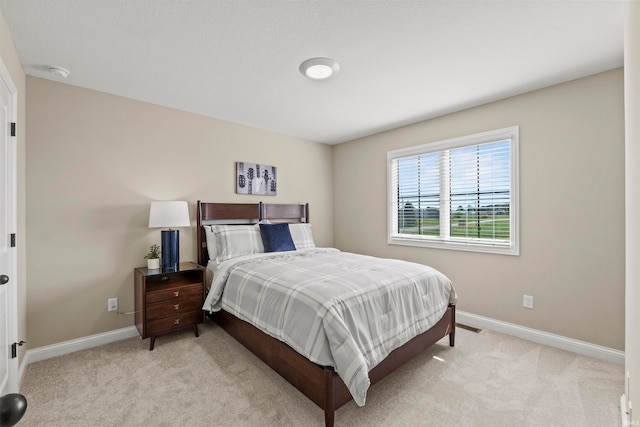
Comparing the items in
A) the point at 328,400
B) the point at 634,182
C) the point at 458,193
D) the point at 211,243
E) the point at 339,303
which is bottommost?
the point at 328,400

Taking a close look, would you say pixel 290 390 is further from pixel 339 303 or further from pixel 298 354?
pixel 339 303

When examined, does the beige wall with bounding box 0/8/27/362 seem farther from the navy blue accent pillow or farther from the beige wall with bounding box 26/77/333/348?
the navy blue accent pillow

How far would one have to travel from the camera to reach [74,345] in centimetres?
268

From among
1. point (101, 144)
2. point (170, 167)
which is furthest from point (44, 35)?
point (170, 167)

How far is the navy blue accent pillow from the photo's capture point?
3531 millimetres

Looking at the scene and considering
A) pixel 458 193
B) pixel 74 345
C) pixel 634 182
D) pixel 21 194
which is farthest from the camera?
pixel 458 193

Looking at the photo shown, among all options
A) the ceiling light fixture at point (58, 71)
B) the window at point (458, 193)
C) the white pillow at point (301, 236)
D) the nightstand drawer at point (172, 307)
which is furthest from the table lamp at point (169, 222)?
the window at point (458, 193)

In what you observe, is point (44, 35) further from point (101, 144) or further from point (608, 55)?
point (608, 55)

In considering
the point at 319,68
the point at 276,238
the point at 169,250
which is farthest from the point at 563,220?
the point at 169,250

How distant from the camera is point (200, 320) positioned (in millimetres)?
2959

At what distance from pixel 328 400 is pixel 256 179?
300 cm

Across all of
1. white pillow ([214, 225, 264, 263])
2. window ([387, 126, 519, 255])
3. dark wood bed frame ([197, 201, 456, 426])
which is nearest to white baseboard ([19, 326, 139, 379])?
dark wood bed frame ([197, 201, 456, 426])

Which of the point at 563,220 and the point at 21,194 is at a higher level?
the point at 21,194

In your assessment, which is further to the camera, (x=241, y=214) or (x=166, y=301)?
(x=241, y=214)
